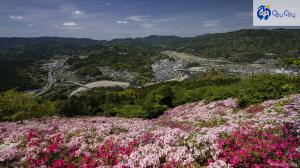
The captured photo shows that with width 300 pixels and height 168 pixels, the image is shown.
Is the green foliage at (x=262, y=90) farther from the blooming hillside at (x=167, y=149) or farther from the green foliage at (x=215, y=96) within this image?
the blooming hillside at (x=167, y=149)

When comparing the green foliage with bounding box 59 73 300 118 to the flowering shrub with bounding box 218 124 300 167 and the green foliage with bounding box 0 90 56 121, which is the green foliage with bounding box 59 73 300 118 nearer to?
the flowering shrub with bounding box 218 124 300 167

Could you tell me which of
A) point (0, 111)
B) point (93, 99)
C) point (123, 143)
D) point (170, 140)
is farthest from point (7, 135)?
point (93, 99)

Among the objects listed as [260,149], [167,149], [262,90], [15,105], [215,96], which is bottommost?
[215,96]

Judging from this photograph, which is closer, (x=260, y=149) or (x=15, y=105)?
(x=260, y=149)

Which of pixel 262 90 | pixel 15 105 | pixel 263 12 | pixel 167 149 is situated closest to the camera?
pixel 167 149

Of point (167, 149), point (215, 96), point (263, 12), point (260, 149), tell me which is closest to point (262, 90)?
point (215, 96)

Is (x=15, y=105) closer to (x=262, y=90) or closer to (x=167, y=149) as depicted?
(x=167, y=149)
